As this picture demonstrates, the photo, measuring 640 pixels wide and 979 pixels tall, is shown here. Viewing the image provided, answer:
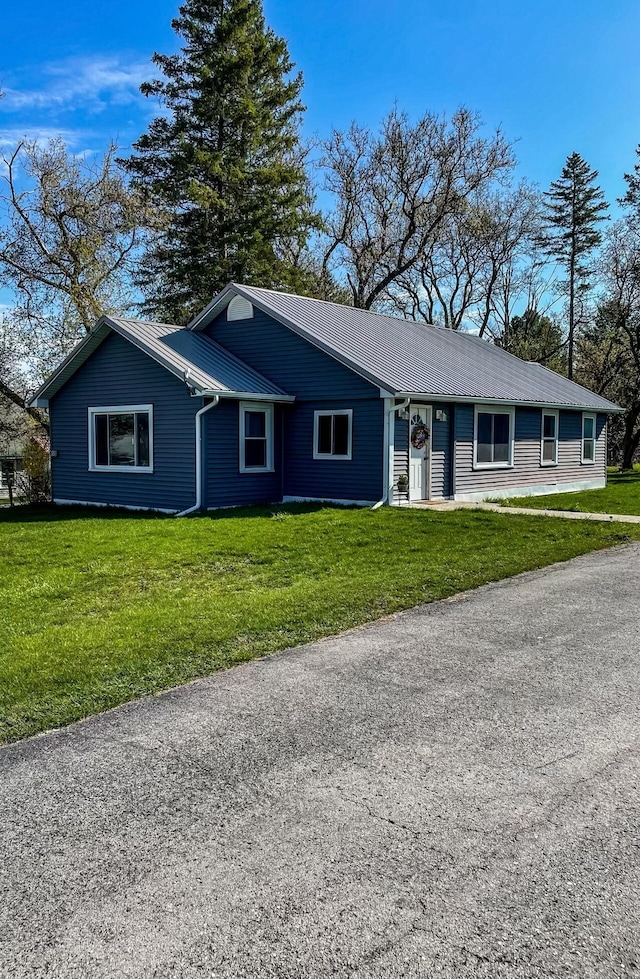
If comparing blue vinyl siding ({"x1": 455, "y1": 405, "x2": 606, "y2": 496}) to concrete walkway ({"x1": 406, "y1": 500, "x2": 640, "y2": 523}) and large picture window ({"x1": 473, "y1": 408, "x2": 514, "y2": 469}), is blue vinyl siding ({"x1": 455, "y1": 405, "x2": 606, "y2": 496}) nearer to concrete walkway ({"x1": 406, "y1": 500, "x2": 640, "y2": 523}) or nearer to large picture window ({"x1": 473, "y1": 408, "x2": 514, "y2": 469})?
large picture window ({"x1": 473, "y1": 408, "x2": 514, "y2": 469})

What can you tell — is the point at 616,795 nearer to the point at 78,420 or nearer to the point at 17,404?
the point at 78,420

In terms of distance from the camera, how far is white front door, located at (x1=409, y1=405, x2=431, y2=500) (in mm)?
15906

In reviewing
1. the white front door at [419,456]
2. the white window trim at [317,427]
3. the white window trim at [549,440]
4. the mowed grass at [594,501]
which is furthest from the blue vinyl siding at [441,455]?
the white window trim at [549,440]

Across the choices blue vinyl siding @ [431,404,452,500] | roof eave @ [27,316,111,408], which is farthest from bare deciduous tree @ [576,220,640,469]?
roof eave @ [27,316,111,408]

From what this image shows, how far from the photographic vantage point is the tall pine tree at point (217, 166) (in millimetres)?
29094

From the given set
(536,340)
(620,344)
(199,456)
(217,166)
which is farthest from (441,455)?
(536,340)

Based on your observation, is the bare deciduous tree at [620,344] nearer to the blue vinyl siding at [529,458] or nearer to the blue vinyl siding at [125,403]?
the blue vinyl siding at [529,458]

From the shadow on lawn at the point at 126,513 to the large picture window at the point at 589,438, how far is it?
33.1 ft

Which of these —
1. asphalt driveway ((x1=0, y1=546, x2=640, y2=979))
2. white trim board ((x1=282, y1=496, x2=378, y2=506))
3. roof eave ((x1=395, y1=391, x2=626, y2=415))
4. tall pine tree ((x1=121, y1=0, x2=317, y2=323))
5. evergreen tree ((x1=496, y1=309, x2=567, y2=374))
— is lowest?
asphalt driveway ((x1=0, y1=546, x2=640, y2=979))

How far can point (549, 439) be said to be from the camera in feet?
67.2

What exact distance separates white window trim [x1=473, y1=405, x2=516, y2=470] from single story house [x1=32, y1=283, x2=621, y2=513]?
5cm

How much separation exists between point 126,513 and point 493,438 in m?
8.65

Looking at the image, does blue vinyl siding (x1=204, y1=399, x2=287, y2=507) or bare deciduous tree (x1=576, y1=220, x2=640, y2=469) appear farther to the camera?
bare deciduous tree (x1=576, y1=220, x2=640, y2=469)

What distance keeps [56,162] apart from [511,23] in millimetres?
15928
